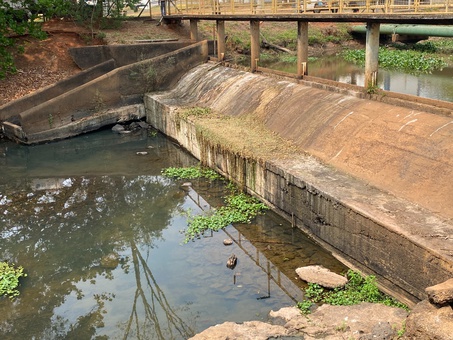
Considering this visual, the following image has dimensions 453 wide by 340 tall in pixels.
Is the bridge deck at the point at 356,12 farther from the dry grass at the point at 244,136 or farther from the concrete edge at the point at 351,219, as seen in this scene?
the concrete edge at the point at 351,219

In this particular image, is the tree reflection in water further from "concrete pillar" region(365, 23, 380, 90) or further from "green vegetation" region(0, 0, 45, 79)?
"green vegetation" region(0, 0, 45, 79)

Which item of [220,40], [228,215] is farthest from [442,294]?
[220,40]

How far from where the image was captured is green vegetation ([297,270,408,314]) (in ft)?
22.9

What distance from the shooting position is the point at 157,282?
840 centimetres

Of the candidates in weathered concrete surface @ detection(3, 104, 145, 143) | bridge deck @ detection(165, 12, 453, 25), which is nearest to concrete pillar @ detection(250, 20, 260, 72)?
bridge deck @ detection(165, 12, 453, 25)

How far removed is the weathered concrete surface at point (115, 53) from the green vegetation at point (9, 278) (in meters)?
12.6

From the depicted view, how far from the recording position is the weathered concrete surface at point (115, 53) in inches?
777

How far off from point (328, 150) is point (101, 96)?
1047cm

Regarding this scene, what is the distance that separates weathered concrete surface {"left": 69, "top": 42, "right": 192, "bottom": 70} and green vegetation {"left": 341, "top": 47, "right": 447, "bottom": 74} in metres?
13.6

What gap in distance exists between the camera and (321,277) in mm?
7656

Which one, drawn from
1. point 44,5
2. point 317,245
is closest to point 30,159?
point 44,5

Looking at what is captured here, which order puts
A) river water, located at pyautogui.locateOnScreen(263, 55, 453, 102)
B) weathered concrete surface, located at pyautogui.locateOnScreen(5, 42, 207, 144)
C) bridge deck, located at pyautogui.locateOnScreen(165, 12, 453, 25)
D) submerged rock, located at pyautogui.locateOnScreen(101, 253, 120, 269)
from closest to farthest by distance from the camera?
submerged rock, located at pyautogui.locateOnScreen(101, 253, 120, 269) < bridge deck, located at pyautogui.locateOnScreen(165, 12, 453, 25) < weathered concrete surface, located at pyautogui.locateOnScreen(5, 42, 207, 144) < river water, located at pyautogui.locateOnScreen(263, 55, 453, 102)

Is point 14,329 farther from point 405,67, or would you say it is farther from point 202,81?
point 405,67

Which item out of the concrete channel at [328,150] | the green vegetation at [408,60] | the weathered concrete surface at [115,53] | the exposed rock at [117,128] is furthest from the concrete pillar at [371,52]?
the green vegetation at [408,60]
